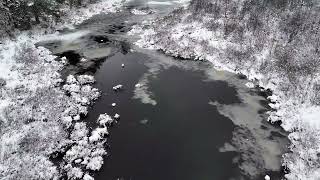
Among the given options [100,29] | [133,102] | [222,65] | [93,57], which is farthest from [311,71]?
[100,29]

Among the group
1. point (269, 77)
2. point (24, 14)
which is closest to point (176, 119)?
point (269, 77)

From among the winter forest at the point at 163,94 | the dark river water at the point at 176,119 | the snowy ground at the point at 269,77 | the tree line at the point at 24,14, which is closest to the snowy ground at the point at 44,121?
the winter forest at the point at 163,94

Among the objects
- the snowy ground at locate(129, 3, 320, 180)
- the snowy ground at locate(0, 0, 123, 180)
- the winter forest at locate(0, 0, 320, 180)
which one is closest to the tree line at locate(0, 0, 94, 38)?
the winter forest at locate(0, 0, 320, 180)

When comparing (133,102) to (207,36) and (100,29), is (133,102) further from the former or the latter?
(100,29)

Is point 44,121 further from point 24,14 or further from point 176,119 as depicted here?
point 24,14

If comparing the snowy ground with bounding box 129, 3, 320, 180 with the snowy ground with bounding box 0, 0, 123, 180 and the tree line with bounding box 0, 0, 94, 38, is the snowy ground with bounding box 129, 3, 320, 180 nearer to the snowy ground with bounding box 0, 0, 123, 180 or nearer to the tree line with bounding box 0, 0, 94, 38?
the snowy ground with bounding box 0, 0, 123, 180

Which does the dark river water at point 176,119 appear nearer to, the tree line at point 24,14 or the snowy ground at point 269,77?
Result: the snowy ground at point 269,77
